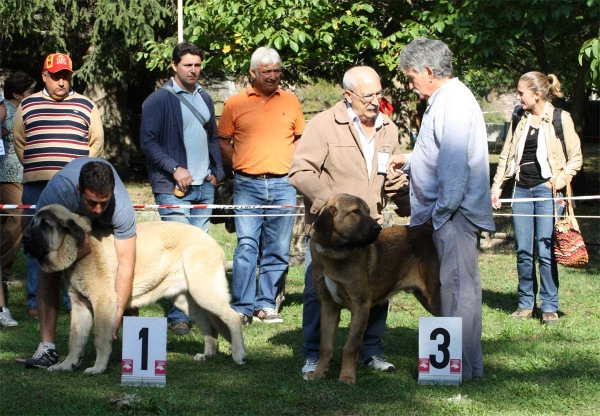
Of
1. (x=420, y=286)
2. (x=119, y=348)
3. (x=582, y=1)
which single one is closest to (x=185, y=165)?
(x=119, y=348)

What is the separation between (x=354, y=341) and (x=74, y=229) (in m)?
1.98

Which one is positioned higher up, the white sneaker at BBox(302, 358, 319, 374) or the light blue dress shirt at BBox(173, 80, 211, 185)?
the light blue dress shirt at BBox(173, 80, 211, 185)

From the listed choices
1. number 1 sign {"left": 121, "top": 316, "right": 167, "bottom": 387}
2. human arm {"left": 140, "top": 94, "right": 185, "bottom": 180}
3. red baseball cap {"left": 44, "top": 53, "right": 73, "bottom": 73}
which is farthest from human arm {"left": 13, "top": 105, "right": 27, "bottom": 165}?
number 1 sign {"left": 121, "top": 316, "right": 167, "bottom": 387}

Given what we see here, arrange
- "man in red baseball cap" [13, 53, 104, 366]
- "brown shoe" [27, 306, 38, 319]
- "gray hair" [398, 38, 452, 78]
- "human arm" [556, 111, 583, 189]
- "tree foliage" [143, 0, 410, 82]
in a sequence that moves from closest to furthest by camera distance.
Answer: "gray hair" [398, 38, 452, 78], "man in red baseball cap" [13, 53, 104, 366], "brown shoe" [27, 306, 38, 319], "human arm" [556, 111, 583, 189], "tree foliage" [143, 0, 410, 82]

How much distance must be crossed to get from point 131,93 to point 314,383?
20.1 metres

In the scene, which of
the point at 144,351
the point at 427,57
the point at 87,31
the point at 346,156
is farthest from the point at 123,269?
the point at 87,31

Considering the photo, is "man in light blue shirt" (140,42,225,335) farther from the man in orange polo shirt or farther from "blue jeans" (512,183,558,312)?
"blue jeans" (512,183,558,312)

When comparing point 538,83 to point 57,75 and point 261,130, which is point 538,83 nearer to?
point 261,130

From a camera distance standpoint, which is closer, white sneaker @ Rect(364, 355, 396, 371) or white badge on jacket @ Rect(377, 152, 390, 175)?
white badge on jacket @ Rect(377, 152, 390, 175)

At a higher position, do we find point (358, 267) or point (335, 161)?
point (335, 161)

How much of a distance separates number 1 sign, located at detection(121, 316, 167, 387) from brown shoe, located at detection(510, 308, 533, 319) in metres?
4.02

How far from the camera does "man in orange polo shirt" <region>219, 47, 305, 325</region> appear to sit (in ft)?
24.0

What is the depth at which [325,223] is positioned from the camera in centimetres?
505

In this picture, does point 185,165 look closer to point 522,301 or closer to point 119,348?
point 119,348
